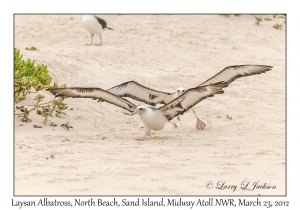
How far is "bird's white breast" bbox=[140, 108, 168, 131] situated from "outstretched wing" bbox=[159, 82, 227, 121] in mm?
96

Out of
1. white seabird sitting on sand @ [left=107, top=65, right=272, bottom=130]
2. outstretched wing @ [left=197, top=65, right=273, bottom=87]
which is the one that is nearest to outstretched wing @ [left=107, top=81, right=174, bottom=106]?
white seabird sitting on sand @ [left=107, top=65, right=272, bottom=130]

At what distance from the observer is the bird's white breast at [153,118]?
11.1 meters

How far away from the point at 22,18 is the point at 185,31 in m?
5.50

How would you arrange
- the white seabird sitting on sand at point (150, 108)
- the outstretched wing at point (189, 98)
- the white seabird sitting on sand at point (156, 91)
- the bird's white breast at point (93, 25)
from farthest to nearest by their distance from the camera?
the bird's white breast at point (93, 25)
the white seabird sitting on sand at point (156, 91)
the white seabird sitting on sand at point (150, 108)
the outstretched wing at point (189, 98)

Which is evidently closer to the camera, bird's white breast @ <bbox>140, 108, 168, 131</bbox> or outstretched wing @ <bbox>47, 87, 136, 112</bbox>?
outstretched wing @ <bbox>47, 87, 136, 112</bbox>

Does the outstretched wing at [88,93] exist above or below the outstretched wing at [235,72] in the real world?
below

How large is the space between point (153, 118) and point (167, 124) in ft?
7.46

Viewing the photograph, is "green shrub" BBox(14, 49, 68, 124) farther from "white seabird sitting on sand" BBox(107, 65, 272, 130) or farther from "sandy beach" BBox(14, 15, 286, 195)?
"white seabird sitting on sand" BBox(107, 65, 272, 130)

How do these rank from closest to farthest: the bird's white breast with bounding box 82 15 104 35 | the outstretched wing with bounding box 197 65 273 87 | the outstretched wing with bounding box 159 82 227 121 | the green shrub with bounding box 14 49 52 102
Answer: the outstretched wing with bounding box 159 82 227 121 → the green shrub with bounding box 14 49 52 102 → the outstretched wing with bounding box 197 65 273 87 → the bird's white breast with bounding box 82 15 104 35

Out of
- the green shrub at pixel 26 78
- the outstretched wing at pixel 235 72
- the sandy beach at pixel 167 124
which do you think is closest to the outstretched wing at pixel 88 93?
the sandy beach at pixel 167 124

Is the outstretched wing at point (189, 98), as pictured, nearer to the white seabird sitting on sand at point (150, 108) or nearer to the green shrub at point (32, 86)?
the white seabird sitting on sand at point (150, 108)

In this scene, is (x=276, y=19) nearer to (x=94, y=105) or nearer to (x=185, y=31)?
(x=185, y=31)

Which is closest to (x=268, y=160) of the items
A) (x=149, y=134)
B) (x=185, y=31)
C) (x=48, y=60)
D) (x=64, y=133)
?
Result: (x=149, y=134)

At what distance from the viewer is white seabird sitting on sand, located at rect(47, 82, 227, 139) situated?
10734 mm
